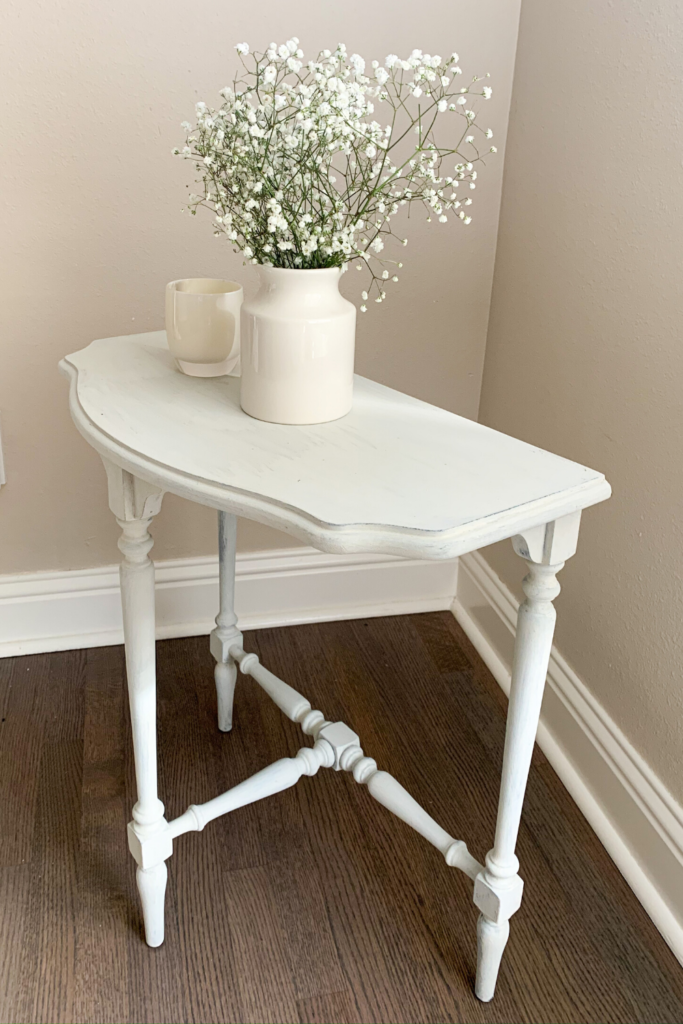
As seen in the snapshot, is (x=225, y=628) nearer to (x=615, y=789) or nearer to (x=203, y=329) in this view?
(x=203, y=329)

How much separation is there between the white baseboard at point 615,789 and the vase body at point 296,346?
0.75 metres

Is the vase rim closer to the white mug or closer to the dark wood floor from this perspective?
the white mug

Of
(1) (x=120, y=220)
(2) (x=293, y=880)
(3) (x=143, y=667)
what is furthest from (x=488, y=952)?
(1) (x=120, y=220)

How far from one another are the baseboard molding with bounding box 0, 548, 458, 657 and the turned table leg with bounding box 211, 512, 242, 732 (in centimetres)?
33

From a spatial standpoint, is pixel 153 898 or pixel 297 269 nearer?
pixel 297 269

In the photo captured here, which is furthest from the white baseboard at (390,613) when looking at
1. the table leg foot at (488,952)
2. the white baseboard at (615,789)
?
the table leg foot at (488,952)

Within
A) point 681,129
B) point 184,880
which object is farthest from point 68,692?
point 681,129

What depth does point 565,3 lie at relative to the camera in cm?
144

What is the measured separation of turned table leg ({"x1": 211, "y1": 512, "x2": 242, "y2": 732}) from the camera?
1423 millimetres

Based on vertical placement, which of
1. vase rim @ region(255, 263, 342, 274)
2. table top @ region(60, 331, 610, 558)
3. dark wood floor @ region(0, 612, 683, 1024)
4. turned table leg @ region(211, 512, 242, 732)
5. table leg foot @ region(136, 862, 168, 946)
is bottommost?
dark wood floor @ region(0, 612, 683, 1024)

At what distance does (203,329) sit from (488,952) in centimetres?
88

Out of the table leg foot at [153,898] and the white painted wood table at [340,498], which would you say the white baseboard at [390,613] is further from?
the table leg foot at [153,898]

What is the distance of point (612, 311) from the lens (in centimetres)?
136

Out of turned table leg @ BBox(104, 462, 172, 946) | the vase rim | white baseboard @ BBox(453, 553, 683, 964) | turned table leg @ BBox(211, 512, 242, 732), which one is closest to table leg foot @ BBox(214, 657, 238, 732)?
turned table leg @ BBox(211, 512, 242, 732)
